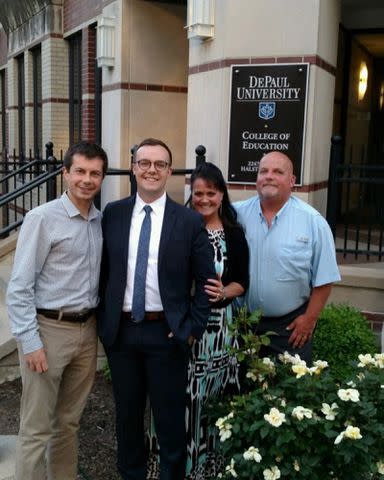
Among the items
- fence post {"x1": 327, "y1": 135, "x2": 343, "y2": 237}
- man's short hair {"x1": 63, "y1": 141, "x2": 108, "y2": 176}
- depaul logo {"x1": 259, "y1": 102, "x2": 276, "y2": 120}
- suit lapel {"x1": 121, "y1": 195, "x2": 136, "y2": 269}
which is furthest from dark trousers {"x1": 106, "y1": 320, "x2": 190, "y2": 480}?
depaul logo {"x1": 259, "y1": 102, "x2": 276, "y2": 120}

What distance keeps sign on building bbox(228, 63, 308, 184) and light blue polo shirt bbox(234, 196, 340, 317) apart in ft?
6.64

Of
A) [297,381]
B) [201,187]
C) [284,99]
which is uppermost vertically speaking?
[284,99]

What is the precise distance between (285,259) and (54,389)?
1337 mm

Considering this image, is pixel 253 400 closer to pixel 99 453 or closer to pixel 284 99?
pixel 99 453

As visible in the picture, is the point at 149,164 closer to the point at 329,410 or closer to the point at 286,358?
the point at 286,358

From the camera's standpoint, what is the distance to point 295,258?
3.10 metres

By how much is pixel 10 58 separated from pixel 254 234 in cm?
1119

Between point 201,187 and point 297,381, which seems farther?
point 201,187

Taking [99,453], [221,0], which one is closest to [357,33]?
[221,0]

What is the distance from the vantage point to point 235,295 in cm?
310

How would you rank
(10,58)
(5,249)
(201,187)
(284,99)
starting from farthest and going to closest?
(10,58), (5,249), (284,99), (201,187)

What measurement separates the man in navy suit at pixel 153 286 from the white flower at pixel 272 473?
Result: 668mm

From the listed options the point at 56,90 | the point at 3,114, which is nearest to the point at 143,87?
the point at 56,90

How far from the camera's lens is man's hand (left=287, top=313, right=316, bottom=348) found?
317 centimetres
